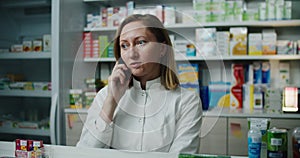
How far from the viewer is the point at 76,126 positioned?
209 centimetres

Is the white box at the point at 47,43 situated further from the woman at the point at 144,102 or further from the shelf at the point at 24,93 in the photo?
the woman at the point at 144,102

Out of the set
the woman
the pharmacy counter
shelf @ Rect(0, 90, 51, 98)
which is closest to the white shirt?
the woman

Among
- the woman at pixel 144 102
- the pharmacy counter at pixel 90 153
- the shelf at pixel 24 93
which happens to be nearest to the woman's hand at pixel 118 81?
the woman at pixel 144 102

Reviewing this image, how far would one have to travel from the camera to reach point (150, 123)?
1095mm

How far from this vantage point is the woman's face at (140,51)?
1040 millimetres

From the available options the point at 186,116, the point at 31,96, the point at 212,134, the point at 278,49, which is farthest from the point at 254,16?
the point at 31,96

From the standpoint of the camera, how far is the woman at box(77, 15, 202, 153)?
105 cm

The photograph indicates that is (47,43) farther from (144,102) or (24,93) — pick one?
(144,102)

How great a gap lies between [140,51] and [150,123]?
246 mm

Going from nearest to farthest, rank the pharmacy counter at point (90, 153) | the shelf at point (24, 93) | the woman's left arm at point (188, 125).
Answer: the pharmacy counter at point (90, 153), the woman's left arm at point (188, 125), the shelf at point (24, 93)

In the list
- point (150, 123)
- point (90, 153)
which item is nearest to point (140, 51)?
point (150, 123)

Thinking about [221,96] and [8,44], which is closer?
[221,96]

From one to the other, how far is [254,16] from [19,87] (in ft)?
5.31

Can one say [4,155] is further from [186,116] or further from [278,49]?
[278,49]
